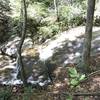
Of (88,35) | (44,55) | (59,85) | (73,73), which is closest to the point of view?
(73,73)

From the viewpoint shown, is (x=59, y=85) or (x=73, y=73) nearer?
Result: (x=73, y=73)

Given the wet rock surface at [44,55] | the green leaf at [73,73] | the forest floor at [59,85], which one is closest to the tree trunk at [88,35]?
the forest floor at [59,85]

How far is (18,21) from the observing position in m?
17.9

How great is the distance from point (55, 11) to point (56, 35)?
7.58 feet

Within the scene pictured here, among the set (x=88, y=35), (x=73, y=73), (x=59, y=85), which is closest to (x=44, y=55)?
(x=59, y=85)

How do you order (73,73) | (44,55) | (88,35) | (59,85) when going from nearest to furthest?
(73,73) < (88,35) < (59,85) < (44,55)

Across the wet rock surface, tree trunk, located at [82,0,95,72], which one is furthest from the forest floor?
tree trunk, located at [82,0,95,72]

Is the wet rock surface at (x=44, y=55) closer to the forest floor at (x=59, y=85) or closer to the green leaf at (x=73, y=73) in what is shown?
the forest floor at (x=59, y=85)

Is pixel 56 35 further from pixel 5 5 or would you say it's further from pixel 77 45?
pixel 5 5

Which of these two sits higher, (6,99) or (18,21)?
(18,21)

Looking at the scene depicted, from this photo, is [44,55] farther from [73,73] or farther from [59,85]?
[73,73]

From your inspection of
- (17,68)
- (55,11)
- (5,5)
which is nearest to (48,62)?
(17,68)

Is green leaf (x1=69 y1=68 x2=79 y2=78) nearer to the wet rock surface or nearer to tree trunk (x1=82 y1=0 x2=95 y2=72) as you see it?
tree trunk (x1=82 y1=0 x2=95 y2=72)

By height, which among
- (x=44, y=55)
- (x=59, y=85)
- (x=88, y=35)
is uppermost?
(x=88, y=35)
